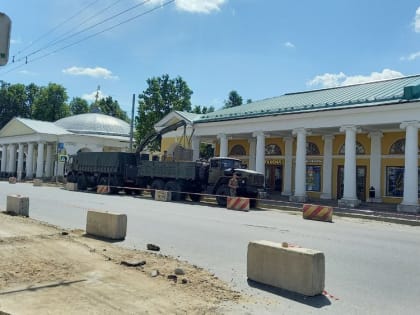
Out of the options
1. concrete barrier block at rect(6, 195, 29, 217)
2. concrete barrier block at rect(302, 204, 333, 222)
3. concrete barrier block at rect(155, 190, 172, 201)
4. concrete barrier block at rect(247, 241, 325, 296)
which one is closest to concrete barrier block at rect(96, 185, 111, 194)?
concrete barrier block at rect(155, 190, 172, 201)

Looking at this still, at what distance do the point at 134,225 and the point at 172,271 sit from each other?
670 centimetres

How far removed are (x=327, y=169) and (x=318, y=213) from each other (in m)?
12.5

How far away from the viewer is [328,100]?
2917cm

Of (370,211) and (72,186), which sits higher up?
(72,186)

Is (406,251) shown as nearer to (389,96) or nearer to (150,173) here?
(389,96)

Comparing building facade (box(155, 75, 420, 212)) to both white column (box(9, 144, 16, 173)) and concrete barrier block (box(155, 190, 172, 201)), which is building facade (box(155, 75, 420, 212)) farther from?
white column (box(9, 144, 16, 173))

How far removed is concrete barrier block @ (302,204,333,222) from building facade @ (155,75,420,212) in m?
6.14

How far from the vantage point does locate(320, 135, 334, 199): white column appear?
104ft

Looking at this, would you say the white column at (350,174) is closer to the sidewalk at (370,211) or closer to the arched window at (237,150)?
the sidewalk at (370,211)

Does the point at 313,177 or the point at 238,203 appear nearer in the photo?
the point at 238,203

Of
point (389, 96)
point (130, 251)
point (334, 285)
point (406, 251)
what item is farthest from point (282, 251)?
point (389, 96)

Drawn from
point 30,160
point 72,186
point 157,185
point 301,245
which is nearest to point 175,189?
point 157,185

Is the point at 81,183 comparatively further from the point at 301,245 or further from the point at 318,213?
the point at 301,245

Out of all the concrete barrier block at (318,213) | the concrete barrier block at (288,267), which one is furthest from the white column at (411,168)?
the concrete barrier block at (288,267)
